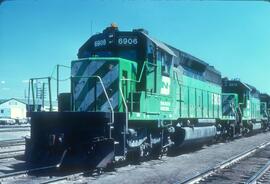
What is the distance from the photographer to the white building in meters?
73.4

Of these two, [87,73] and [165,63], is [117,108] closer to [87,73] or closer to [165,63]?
[87,73]

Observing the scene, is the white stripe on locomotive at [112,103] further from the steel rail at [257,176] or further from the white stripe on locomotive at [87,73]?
the steel rail at [257,176]

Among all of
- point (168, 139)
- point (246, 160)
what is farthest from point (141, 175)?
point (246, 160)

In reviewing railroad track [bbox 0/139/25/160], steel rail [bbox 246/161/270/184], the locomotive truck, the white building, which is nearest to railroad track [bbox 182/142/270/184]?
steel rail [bbox 246/161/270/184]

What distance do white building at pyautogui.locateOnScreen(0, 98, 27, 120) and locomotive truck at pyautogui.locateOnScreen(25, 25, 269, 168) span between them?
63.8 meters

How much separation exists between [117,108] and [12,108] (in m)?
68.5

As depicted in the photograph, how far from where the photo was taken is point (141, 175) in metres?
9.20

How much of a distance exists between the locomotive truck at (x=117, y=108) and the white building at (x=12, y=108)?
209 ft

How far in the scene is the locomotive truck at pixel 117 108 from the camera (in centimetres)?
916

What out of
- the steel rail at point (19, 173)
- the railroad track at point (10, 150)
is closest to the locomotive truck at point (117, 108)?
the steel rail at point (19, 173)

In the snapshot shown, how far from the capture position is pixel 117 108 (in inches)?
387

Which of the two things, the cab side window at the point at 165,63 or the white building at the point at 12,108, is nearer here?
the cab side window at the point at 165,63

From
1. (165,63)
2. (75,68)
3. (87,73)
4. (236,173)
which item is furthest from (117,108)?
(236,173)

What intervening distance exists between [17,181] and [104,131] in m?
2.27
